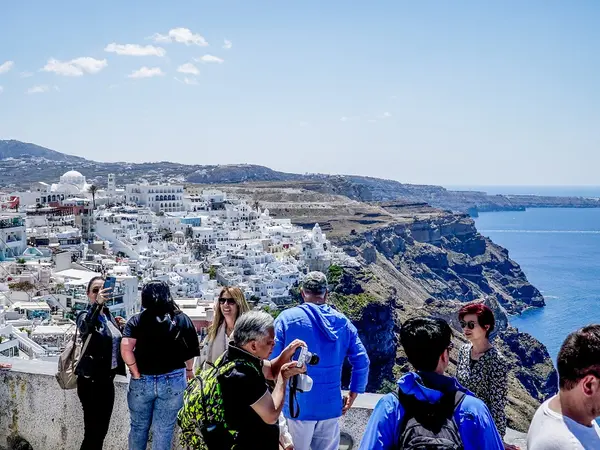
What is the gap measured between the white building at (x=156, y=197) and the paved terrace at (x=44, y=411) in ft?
195

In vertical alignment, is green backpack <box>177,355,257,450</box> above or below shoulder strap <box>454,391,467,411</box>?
below

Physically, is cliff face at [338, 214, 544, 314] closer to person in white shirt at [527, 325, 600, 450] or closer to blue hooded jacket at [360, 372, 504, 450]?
blue hooded jacket at [360, 372, 504, 450]

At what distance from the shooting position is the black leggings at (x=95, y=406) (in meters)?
3.79

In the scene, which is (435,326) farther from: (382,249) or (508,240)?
(508,240)

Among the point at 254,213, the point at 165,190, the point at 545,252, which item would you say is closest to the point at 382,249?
the point at 254,213

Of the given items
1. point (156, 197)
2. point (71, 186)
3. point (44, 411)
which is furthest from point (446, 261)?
point (44, 411)

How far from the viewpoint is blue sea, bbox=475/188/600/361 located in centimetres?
6769

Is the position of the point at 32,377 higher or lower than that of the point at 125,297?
higher

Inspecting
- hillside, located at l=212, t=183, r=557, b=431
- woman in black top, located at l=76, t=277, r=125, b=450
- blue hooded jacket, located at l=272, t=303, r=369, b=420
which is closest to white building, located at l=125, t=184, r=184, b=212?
hillside, located at l=212, t=183, r=557, b=431

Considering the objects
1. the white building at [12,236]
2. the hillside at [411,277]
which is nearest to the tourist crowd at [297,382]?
the hillside at [411,277]

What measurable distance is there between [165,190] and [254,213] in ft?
33.1

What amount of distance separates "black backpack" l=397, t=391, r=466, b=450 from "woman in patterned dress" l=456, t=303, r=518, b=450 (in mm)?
984

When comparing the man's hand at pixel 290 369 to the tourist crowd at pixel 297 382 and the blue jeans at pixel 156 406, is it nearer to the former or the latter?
the tourist crowd at pixel 297 382

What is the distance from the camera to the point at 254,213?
223ft
